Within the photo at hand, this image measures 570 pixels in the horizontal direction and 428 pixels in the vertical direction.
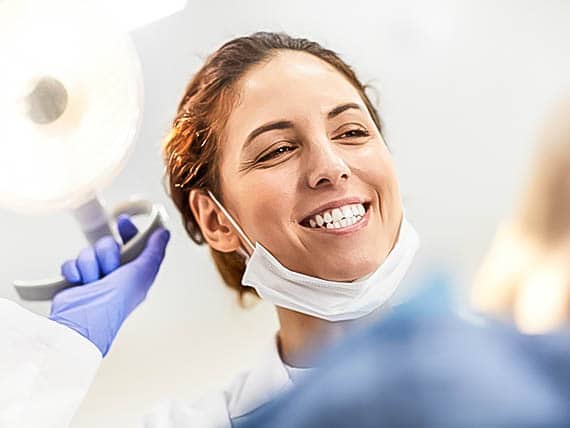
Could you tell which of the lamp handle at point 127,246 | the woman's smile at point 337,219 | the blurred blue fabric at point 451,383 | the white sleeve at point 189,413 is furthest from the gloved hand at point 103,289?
the blurred blue fabric at point 451,383

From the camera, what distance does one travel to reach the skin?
92 centimetres

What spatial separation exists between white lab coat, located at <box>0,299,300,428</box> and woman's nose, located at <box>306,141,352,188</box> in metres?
0.19

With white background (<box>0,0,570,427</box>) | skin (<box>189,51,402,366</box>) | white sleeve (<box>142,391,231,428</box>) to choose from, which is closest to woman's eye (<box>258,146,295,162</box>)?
skin (<box>189,51,402,366</box>)

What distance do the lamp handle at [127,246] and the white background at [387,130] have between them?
1cm

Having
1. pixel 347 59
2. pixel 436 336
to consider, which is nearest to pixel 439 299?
pixel 436 336

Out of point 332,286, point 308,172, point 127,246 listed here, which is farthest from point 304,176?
point 127,246

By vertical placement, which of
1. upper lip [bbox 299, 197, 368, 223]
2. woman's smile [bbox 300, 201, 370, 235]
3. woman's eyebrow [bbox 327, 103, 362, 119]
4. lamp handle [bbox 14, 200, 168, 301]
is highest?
woman's eyebrow [bbox 327, 103, 362, 119]

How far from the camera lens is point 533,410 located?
0.58 m

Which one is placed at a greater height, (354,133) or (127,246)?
(354,133)

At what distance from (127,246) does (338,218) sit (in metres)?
0.30

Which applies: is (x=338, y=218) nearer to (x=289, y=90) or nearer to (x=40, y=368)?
(x=289, y=90)

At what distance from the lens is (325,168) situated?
2.99 feet

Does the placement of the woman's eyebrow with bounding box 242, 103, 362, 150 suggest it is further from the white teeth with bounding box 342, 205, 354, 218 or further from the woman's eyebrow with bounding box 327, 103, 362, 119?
the white teeth with bounding box 342, 205, 354, 218

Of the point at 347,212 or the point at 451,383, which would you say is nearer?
the point at 451,383
